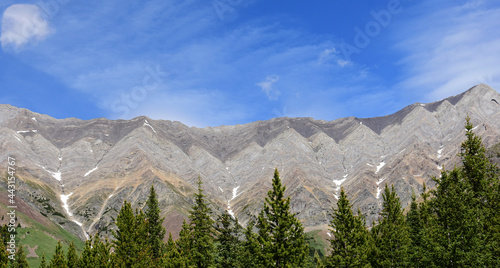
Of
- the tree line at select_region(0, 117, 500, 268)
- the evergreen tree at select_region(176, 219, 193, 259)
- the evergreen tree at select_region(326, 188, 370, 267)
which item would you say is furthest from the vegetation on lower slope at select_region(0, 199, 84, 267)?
the evergreen tree at select_region(326, 188, 370, 267)

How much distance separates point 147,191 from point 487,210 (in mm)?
167330

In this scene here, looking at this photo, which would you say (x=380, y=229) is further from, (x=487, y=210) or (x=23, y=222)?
(x=23, y=222)

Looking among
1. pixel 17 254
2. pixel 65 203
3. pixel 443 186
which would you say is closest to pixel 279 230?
pixel 443 186

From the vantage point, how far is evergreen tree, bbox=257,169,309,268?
101 ft

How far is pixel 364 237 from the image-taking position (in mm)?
36312

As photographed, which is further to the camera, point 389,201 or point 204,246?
point 389,201

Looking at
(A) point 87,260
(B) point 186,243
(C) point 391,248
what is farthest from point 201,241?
(C) point 391,248

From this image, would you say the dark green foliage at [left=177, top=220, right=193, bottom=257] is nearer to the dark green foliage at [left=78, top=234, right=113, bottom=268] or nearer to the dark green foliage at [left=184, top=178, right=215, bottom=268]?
the dark green foliage at [left=184, top=178, right=215, bottom=268]

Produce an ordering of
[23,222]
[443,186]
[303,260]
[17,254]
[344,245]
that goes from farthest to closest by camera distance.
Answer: [23,222] → [17,254] → [443,186] → [344,245] → [303,260]

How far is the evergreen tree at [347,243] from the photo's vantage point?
34.4 metres

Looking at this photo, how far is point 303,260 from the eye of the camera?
101 ft

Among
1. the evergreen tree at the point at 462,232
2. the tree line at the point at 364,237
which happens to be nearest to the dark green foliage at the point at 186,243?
the tree line at the point at 364,237

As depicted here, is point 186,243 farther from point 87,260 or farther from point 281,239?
point 281,239

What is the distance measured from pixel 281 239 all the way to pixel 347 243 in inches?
284
